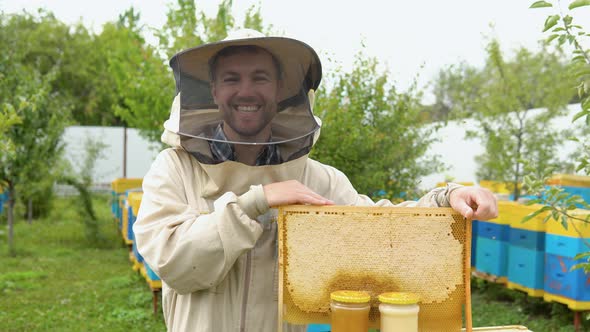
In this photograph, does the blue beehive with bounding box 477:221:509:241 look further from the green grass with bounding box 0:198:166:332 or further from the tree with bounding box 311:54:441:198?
the green grass with bounding box 0:198:166:332

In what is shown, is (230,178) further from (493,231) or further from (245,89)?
(493,231)

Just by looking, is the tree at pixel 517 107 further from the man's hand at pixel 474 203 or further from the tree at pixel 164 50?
the man's hand at pixel 474 203

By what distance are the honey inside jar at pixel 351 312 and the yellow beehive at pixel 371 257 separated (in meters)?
0.09

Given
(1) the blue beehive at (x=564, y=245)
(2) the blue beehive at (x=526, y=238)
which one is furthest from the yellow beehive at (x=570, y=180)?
(1) the blue beehive at (x=564, y=245)

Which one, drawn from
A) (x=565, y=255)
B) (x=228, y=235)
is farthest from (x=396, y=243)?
(x=565, y=255)

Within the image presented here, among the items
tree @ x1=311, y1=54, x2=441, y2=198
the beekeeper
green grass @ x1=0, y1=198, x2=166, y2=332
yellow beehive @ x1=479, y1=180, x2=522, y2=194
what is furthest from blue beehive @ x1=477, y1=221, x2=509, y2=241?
the beekeeper

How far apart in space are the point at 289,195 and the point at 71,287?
6.26 meters

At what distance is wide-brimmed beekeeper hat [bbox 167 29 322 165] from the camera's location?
5.63ft

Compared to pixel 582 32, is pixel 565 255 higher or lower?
lower

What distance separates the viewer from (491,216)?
158 centimetres

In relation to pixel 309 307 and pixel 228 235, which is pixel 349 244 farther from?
pixel 228 235

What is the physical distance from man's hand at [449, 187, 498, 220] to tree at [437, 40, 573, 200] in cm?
625

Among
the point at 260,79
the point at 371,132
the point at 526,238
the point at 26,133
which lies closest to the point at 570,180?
the point at 526,238

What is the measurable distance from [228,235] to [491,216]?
69 cm
